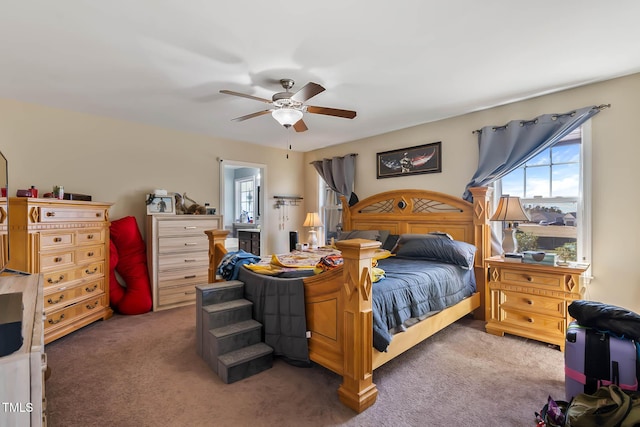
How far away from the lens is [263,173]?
17.9 ft

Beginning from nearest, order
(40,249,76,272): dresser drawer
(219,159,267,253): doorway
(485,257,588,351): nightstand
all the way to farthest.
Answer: (485,257,588,351): nightstand < (40,249,76,272): dresser drawer < (219,159,267,253): doorway

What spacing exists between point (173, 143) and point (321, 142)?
2.32m

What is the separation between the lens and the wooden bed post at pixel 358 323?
1881 millimetres

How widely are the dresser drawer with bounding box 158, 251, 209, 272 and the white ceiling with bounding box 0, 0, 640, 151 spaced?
185cm

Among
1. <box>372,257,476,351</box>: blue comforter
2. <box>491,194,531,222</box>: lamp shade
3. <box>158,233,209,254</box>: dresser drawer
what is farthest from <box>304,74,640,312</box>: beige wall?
<box>158,233,209,254</box>: dresser drawer

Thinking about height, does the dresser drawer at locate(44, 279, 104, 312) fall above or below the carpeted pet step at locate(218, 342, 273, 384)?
above

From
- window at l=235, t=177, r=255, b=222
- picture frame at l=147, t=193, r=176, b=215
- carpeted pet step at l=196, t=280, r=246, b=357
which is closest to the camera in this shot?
carpeted pet step at l=196, t=280, r=246, b=357

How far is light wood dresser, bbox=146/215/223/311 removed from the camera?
385 cm

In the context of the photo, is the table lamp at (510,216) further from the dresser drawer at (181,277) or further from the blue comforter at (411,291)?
the dresser drawer at (181,277)

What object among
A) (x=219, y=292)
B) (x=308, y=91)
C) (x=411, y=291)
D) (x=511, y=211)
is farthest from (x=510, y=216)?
(x=219, y=292)

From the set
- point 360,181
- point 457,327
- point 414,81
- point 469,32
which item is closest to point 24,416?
point 469,32

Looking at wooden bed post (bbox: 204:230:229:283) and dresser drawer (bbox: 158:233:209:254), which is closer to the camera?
wooden bed post (bbox: 204:230:229:283)

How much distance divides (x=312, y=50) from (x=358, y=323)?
6.48 ft

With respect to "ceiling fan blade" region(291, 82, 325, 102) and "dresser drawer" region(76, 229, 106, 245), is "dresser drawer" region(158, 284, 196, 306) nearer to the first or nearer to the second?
"dresser drawer" region(76, 229, 106, 245)
